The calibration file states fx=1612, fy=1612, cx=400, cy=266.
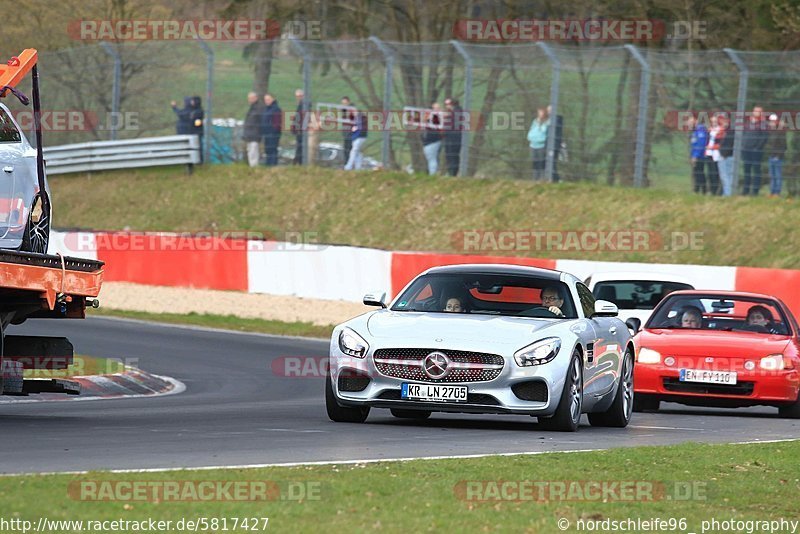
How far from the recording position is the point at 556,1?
43219 mm

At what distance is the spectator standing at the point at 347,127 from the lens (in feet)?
119

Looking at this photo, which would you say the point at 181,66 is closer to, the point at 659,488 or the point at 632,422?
the point at 632,422

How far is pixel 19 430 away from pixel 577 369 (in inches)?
173

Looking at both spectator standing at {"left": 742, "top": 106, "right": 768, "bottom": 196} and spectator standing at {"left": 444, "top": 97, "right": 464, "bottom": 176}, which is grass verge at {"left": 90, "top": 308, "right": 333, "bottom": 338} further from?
spectator standing at {"left": 742, "top": 106, "right": 768, "bottom": 196}

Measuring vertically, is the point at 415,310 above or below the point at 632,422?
above

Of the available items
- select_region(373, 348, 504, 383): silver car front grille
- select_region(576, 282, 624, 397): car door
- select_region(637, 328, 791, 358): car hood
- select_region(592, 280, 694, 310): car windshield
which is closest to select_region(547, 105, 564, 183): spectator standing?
select_region(592, 280, 694, 310): car windshield

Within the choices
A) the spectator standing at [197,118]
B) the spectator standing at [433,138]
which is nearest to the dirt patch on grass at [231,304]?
the spectator standing at [433,138]

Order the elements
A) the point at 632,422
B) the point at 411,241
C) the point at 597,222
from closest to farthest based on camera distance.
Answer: the point at 632,422, the point at 597,222, the point at 411,241

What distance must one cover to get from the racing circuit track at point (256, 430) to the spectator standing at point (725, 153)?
12897 millimetres

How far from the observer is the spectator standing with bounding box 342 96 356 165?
36188 mm

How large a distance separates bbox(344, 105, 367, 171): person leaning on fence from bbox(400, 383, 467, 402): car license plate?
24.0 meters

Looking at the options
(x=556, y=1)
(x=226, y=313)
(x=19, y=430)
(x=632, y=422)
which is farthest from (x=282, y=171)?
(x=19, y=430)

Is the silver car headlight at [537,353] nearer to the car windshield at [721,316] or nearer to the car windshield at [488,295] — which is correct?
the car windshield at [488,295]

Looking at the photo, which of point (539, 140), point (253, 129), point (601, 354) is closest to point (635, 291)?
point (601, 354)
